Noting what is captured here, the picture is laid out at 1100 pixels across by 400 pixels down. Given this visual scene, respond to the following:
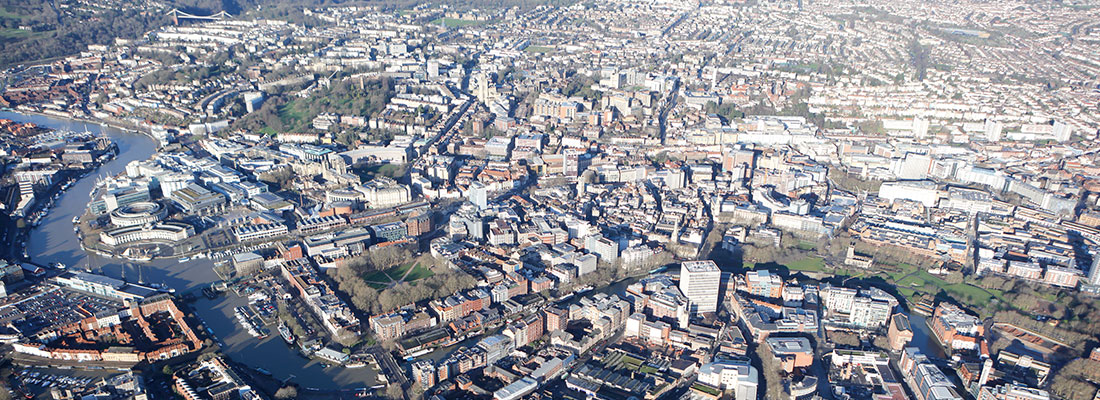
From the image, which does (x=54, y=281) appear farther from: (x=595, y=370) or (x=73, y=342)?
(x=595, y=370)

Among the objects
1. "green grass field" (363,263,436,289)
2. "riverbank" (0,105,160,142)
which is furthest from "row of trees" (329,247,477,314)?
"riverbank" (0,105,160,142)

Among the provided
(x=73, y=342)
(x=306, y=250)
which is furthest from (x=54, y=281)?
(x=306, y=250)

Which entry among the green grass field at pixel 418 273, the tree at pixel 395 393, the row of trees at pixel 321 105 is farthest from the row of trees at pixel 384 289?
the row of trees at pixel 321 105

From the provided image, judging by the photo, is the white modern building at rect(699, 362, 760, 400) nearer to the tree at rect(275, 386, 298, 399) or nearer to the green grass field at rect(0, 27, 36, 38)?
the tree at rect(275, 386, 298, 399)

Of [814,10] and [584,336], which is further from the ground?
[814,10]

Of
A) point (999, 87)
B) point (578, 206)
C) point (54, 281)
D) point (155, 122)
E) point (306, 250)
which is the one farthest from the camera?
point (999, 87)

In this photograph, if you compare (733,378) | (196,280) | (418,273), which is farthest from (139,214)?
(733,378)

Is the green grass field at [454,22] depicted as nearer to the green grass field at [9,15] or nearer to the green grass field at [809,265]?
the green grass field at [9,15]

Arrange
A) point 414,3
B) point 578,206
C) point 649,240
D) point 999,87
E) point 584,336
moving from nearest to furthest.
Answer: point 584,336
point 649,240
point 578,206
point 999,87
point 414,3

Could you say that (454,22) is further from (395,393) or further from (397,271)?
(395,393)
